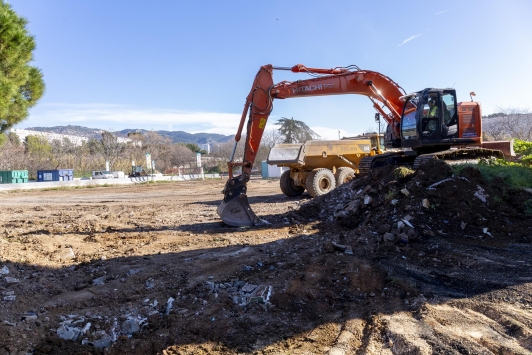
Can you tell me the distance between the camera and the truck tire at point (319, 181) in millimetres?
12995

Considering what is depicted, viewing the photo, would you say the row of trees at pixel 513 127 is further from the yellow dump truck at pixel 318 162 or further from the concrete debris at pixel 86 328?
the concrete debris at pixel 86 328

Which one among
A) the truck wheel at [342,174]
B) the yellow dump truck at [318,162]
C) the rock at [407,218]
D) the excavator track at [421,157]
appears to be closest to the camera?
the rock at [407,218]

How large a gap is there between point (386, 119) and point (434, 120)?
159cm

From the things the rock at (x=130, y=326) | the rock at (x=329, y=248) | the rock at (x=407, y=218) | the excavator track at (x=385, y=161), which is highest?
the excavator track at (x=385, y=161)

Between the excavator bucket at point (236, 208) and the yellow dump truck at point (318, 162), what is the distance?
4113mm

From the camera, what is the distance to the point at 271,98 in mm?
9641

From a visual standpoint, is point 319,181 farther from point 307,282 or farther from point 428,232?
point 307,282

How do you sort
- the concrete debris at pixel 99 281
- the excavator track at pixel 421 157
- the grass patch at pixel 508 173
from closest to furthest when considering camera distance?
the concrete debris at pixel 99 281, the grass patch at pixel 508 173, the excavator track at pixel 421 157

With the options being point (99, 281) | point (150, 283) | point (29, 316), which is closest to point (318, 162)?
point (150, 283)

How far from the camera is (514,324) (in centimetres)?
364

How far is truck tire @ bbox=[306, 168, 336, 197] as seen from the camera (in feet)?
42.6

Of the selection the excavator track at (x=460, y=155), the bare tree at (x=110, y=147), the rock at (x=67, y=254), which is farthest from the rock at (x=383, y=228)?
the bare tree at (x=110, y=147)

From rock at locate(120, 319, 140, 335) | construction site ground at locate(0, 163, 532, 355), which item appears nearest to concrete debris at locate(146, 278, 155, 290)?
construction site ground at locate(0, 163, 532, 355)

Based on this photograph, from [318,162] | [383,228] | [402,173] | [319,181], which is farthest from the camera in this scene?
[318,162]
